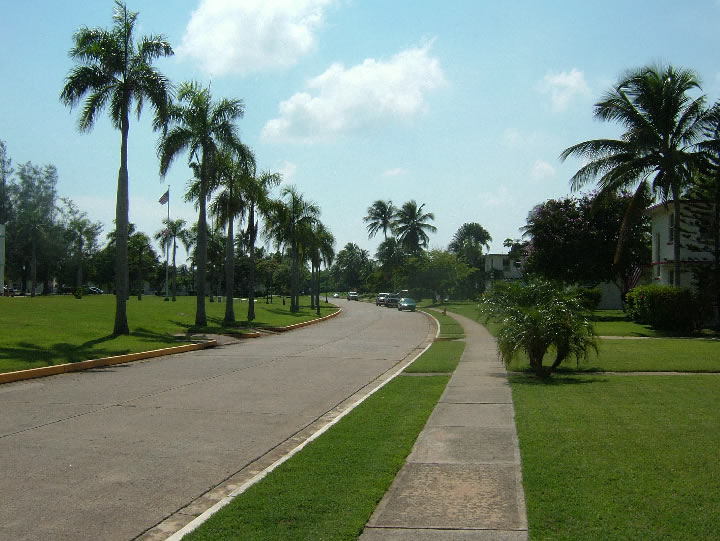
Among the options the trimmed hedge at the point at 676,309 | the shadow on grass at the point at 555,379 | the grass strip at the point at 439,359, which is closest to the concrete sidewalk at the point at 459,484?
the shadow on grass at the point at 555,379

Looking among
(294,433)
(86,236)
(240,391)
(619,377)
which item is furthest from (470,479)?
(86,236)

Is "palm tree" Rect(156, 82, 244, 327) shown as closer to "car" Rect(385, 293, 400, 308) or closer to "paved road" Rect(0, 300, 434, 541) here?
"paved road" Rect(0, 300, 434, 541)

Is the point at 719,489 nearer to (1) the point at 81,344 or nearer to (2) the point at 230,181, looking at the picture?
(1) the point at 81,344

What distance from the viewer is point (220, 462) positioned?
755cm

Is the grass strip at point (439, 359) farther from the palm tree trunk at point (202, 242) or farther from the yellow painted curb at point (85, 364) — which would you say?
the palm tree trunk at point (202, 242)

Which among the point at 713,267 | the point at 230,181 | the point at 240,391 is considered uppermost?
the point at 230,181

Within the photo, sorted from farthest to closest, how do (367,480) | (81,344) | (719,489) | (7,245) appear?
(7,245)
(81,344)
(367,480)
(719,489)

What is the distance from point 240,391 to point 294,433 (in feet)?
13.5

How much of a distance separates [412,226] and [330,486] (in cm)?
8094

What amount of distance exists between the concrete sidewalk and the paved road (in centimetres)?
184

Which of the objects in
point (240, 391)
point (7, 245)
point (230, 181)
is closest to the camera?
point (240, 391)

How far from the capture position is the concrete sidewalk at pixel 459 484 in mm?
5062

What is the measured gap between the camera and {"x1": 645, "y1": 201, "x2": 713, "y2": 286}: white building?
32.4 m

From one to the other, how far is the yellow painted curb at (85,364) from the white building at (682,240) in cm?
2190
